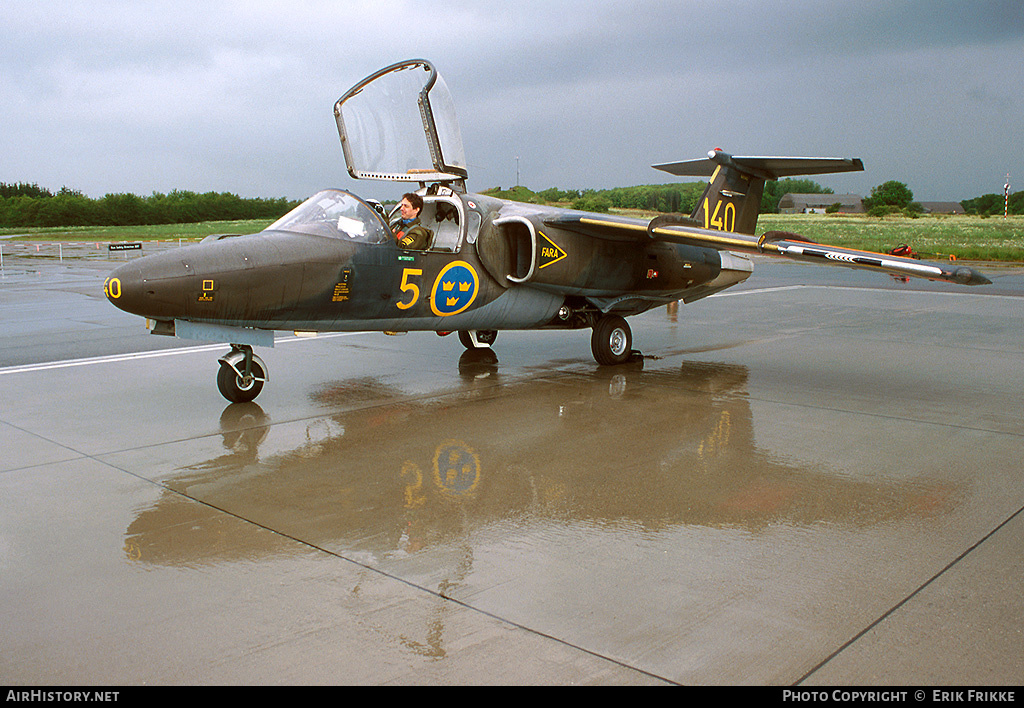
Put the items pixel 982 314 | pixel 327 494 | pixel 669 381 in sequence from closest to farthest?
pixel 327 494 < pixel 669 381 < pixel 982 314

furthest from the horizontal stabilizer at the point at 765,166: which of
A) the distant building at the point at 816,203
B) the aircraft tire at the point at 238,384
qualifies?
the distant building at the point at 816,203

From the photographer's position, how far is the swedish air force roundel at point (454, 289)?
29.9 feet

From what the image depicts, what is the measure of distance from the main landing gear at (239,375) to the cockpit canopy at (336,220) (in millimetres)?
1296

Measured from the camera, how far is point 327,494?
18.5 feet

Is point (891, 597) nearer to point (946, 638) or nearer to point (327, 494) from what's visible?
point (946, 638)

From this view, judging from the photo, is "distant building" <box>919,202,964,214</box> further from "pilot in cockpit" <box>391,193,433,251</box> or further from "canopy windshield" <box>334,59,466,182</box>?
"pilot in cockpit" <box>391,193,433,251</box>

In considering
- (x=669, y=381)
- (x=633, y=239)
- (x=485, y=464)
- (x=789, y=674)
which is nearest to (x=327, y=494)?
(x=485, y=464)

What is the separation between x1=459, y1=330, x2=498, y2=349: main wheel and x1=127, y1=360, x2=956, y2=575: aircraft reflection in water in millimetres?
2448

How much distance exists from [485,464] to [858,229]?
58.5 m

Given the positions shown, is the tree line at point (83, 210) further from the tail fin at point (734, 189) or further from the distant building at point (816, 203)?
the distant building at point (816, 203)

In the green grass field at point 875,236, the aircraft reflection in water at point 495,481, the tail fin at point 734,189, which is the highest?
the green grass field at point 875,236

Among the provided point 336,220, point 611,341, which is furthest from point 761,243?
point 336,220

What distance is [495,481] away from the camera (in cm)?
594

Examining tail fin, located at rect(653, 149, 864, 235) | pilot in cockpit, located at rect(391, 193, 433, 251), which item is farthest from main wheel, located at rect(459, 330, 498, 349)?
tail fin, located at rect(653, 149, 864, 235)
